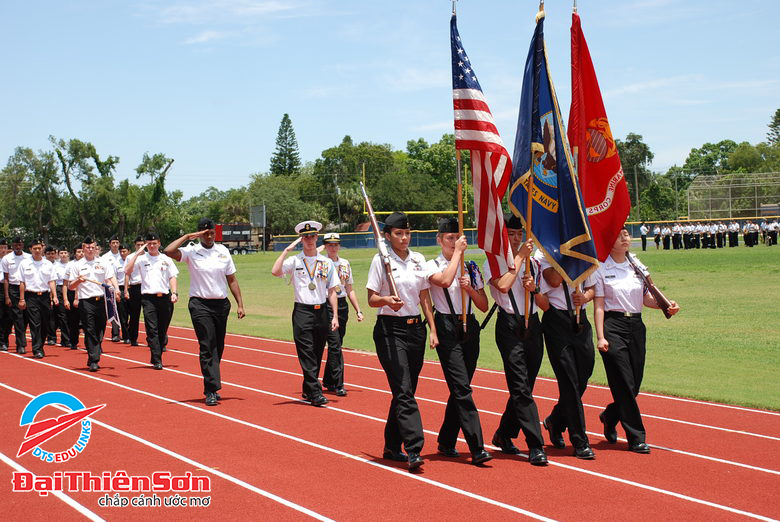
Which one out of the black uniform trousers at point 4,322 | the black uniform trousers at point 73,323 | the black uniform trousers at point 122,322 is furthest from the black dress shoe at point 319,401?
the black uniform trousers at point 4,322

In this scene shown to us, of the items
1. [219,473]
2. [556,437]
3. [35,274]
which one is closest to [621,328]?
[556,437]

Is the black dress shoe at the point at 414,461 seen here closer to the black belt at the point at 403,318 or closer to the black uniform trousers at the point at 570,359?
the black belt at the point at 403,318

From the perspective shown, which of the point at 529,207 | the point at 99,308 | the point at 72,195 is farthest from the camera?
the point at 72,195

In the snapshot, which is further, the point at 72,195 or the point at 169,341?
the point at 72,195

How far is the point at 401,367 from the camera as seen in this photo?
23.7 feet

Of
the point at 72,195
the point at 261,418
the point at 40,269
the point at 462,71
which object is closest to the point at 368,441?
the point at 261,418

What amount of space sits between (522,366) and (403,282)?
123cm

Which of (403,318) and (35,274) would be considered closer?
(403,318)

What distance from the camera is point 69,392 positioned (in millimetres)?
11523

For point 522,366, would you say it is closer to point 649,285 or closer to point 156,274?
point 649,285

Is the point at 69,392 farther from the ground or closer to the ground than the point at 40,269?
closer to the ground

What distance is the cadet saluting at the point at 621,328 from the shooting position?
796 cm

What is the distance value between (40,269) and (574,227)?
1208 centimetres

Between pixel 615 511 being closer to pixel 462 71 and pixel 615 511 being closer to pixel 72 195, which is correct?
pixel 462 71
